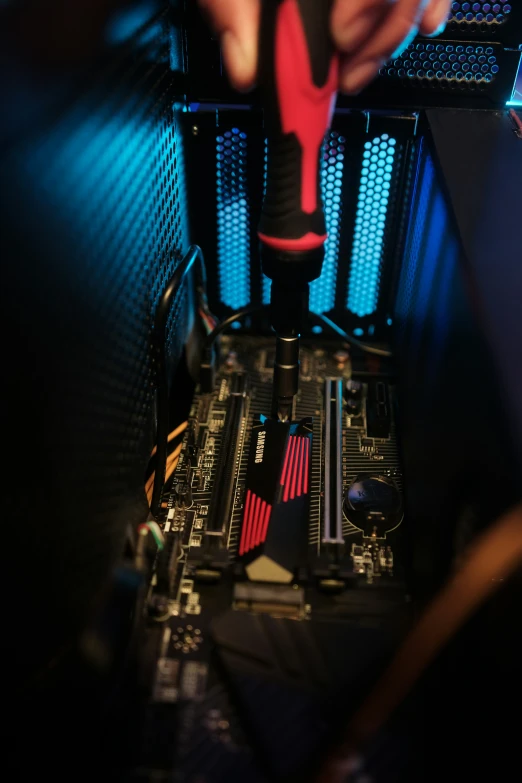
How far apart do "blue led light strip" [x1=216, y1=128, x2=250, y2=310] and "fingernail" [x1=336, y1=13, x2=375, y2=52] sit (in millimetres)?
292

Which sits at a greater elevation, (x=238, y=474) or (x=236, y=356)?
(x=236, y=356)

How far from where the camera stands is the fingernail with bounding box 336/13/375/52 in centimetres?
60

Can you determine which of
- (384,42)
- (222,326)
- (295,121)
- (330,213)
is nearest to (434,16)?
(384,42)

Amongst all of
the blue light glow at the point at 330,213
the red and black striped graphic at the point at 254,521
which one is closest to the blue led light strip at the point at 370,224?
the blue light glow at the point at 330,213

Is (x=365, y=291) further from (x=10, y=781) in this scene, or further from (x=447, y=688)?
(x=10, y=781)

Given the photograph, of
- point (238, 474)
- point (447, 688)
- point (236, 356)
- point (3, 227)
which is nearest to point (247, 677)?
point (447, 688)

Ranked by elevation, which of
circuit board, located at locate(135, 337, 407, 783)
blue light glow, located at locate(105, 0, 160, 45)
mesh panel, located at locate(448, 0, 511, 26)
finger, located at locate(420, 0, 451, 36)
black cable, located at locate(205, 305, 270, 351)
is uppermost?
mesh panel, located at locate(448, 0, 511, 26)

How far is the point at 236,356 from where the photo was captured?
41.9 inches

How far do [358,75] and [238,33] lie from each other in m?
0.12

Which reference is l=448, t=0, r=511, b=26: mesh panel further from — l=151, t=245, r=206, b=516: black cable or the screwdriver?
l=151, t=245, r=206, b=516: black cable

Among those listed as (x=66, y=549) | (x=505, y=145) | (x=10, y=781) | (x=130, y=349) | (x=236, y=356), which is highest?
(x=505, y=145)

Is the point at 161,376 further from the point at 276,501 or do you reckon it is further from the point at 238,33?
the point at 238,33

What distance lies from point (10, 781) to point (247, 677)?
0.65 ft

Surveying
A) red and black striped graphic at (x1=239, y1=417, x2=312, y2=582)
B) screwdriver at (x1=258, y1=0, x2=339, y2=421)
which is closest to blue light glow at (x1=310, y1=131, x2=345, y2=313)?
screwdriver at (x1=258, y1=0, x2=339, y2=421)
